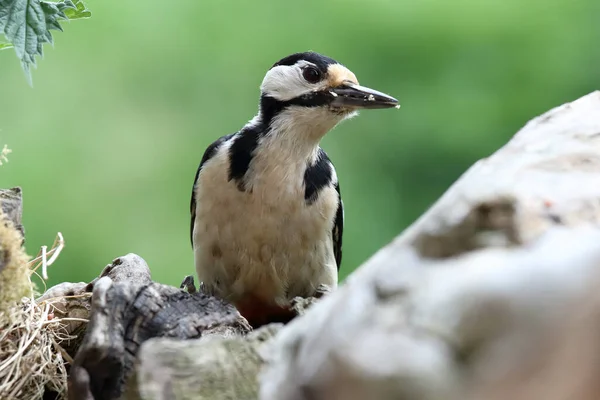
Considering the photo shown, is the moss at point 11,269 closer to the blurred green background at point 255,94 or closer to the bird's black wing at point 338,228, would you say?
the bird's black wing at point 338,228

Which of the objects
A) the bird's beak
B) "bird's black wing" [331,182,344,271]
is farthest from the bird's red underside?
the bird's beak

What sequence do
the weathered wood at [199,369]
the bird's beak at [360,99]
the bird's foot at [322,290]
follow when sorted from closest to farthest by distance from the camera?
1. the weathered wood at [199,369]
2. the bird's beak at [360,99]
3. the bird's foot at [322,290]

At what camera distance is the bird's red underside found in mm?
1662

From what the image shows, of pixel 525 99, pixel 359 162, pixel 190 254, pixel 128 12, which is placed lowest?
pixel 190 254

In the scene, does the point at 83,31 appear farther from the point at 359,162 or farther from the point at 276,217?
the point at 276,217

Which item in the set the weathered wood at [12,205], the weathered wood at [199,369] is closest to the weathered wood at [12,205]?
the weathered wood at [12,205]

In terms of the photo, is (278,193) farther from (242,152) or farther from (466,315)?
(466,315)

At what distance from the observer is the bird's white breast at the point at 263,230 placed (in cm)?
153

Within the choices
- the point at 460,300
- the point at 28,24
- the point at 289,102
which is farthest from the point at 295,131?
the point at 460,300

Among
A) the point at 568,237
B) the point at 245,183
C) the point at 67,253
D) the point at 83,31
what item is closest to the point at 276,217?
the point at 245,183

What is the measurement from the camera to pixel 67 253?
6.79ft

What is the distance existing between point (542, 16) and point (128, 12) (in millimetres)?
1258

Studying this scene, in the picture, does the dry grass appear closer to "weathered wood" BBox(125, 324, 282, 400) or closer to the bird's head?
"weathered wood" BBox(125, 324, 282, 400)

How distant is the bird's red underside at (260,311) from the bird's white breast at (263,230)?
2cm
